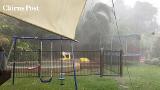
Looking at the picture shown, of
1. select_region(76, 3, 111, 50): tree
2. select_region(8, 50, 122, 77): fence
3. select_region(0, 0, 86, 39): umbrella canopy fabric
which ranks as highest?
select_region(76, 3, 111, 50): tree

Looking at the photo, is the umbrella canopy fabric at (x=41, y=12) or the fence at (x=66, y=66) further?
the fence at (x=66, y=66)

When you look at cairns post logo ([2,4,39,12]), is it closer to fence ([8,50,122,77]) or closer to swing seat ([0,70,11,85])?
swing seat ([0,70,11,85])

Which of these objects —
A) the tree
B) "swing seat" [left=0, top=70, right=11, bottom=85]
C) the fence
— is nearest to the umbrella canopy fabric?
"swing seat" [left=0, top=70, right=11, bottom=85]

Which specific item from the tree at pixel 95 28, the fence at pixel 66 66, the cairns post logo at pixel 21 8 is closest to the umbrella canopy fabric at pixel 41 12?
the cairns post logo at pixel 21 8

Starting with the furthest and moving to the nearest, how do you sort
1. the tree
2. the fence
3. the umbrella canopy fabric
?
the tree, the fence, the umbrella canopy fabric

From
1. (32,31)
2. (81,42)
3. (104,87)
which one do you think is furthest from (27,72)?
(81,42)

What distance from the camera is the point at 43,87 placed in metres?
9.41

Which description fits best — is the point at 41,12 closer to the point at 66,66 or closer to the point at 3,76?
the point at 3,76

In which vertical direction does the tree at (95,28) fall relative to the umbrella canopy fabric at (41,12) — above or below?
above

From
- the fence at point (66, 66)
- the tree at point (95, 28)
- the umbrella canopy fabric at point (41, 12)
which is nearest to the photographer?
the umbrella canopy fabric at point (41, 12)

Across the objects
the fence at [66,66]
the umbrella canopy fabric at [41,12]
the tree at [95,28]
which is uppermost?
the tree at [95,28]

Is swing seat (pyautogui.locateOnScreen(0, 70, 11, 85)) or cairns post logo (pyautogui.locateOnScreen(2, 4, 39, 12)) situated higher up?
cairns post logo (pyautogui.locateOnScreen(2, 4, 39, 12))

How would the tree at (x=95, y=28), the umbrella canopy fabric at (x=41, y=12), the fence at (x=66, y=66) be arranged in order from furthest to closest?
the tree at (x=95, y=28) → the fence at (x=66, y=66) → the umbrella canopy fabric at (x=41, y=12)

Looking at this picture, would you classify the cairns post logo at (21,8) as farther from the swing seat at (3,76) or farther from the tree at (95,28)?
the tree at (95,28)
